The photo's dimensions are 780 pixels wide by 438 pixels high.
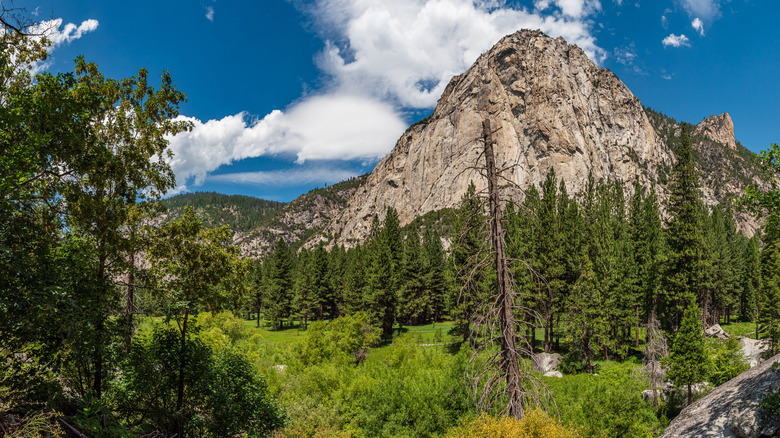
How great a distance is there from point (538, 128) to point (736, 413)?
5652 inches

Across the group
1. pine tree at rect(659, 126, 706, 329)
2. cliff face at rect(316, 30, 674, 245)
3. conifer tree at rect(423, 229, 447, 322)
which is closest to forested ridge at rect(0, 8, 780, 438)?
pine tree at rect(659, 126, 706, 329)

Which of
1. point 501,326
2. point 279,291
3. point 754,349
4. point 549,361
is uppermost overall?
point 501,326

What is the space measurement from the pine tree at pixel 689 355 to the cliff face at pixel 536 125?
11116 cm

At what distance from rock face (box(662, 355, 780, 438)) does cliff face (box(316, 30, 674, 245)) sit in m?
119

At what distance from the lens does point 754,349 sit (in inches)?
1134

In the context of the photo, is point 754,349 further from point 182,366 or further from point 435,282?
point 182,366

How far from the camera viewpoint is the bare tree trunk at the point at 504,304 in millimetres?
6648

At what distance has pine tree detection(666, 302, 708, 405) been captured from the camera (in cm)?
2017

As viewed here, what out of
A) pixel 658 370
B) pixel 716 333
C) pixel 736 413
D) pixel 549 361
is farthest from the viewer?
pixel 716 333

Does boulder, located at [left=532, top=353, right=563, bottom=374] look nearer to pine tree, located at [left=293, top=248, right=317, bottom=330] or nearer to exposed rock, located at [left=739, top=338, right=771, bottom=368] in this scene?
exposed rock, located at [left=739, top=338, right=771, bottom=368]

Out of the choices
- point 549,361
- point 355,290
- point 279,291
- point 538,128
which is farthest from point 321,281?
point 538,128

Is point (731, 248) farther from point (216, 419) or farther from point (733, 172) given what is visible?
point (733, 172)

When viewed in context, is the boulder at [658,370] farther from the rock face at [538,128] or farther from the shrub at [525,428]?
the rock face at [538,128]

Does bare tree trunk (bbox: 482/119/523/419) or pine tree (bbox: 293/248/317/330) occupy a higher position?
bare tree trunk (bbox: 482/119/523/419)
